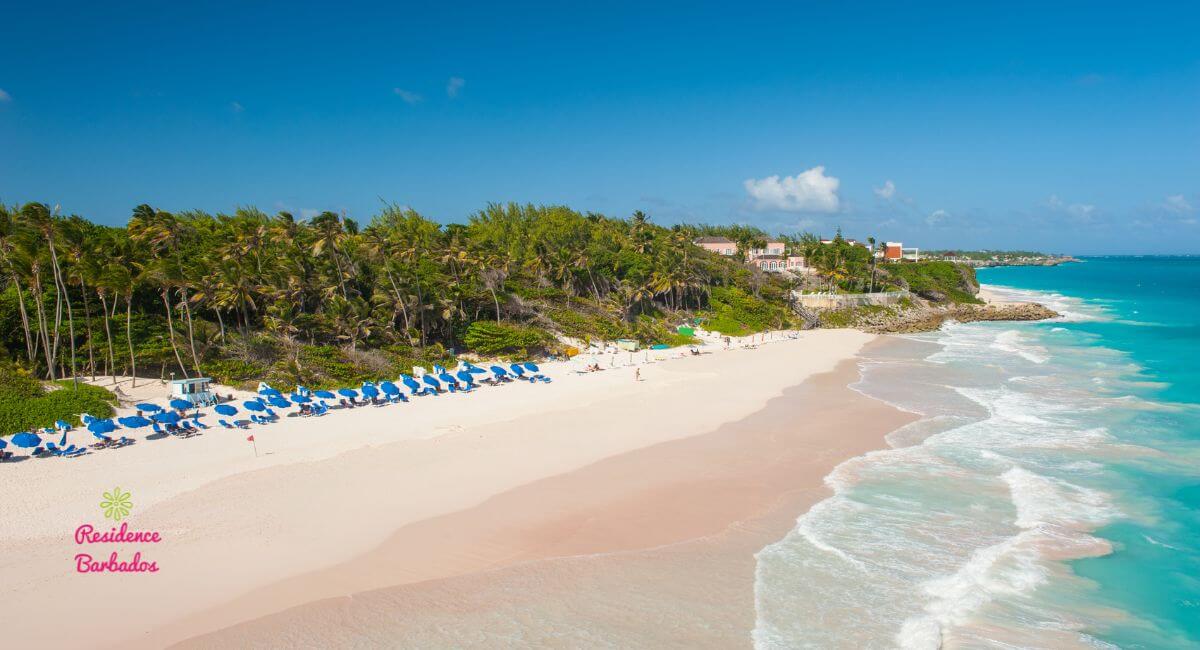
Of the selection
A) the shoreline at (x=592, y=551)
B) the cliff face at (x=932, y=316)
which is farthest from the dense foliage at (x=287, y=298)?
the shoreline at (x=592, y=551)

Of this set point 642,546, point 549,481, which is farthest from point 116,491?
point 642,546

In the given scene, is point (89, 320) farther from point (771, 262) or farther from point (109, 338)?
point (771, 262)

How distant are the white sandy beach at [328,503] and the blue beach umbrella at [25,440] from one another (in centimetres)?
54

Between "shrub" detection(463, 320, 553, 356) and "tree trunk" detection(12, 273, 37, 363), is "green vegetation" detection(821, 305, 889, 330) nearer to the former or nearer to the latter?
"shrub" detection(463, 320, 553, 356)

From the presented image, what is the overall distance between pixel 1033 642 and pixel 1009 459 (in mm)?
10529

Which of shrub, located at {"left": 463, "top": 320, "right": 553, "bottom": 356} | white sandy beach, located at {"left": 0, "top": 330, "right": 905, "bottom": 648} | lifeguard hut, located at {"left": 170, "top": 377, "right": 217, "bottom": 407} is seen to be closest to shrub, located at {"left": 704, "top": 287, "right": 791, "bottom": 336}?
shrub, located at {"left": 463, "top": 320, "right": 553, "bottom": 356}

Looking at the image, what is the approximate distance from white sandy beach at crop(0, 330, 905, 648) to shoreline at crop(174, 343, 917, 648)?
0.29 feet

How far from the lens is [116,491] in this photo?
16219 millimetres

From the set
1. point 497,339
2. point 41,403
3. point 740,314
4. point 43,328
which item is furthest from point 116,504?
point 740,314

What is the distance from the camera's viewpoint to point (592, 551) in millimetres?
13852

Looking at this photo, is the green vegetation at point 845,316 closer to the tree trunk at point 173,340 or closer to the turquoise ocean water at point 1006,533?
the turquoise ocean water at point 1006,533

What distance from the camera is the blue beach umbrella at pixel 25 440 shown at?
1770cm

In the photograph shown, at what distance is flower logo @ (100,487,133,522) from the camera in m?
14.8

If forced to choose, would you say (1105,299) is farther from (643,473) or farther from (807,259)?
(643,473)
